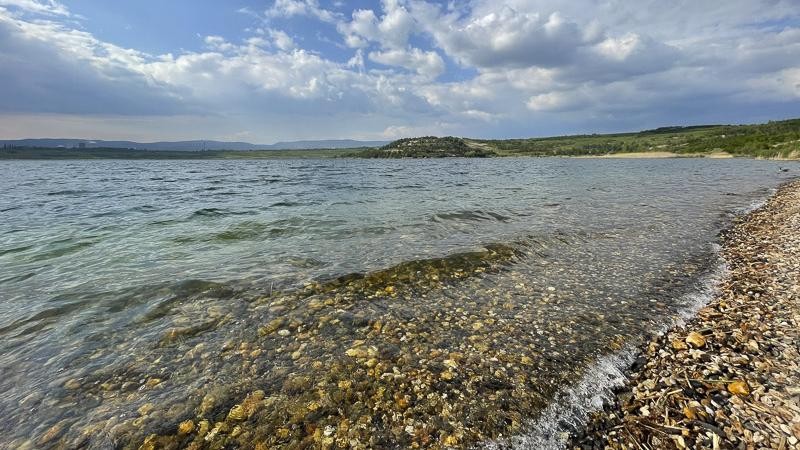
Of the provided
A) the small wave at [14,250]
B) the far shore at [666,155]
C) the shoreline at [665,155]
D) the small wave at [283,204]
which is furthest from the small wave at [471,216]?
the far shore at [666,155]

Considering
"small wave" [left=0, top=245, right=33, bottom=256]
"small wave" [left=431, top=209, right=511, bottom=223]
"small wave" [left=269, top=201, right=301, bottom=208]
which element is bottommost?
"small wave" [left=431, top=209, right=511, bottom=223]

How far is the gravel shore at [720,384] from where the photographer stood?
4.73 metres

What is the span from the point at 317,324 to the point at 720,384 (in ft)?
24.2

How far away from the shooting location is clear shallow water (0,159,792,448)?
541cm

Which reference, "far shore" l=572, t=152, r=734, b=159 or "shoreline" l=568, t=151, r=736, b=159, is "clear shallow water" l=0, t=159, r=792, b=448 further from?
"far shore" l=572, t=152, r=734, b=159

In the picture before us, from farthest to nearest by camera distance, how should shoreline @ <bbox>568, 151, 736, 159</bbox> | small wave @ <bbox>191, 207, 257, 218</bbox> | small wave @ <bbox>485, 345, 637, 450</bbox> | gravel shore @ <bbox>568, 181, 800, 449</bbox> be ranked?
shoreline @ <bbox>568, 151, 736, 159</bbox>
small wave @ <bbox>191, 207, 257, 218</bbox>
small wave @ <bbox>485, 345, 637, 450</bbox>
gravel shore @ <bbox>568, 181, 800, 449</bbox>

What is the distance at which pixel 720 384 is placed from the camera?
18.6 feet

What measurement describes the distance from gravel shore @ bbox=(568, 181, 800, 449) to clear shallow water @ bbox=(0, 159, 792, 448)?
0.82 metres

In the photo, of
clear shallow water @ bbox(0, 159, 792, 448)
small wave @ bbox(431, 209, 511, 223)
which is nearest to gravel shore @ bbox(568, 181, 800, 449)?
clear shallow water @ bbox(0, 159, 792, 448)

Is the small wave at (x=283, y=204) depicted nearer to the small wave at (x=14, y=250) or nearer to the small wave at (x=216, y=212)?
the small wave at (x=216, y=212)

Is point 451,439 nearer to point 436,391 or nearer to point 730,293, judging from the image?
point 436,391

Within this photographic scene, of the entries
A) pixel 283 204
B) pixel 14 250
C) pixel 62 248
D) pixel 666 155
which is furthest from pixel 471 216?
pixel 666 155

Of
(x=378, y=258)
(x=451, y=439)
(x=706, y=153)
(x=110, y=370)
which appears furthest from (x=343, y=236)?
(x=706, y=153)

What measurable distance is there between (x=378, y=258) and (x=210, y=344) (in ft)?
22.4
